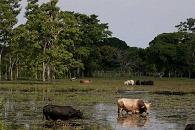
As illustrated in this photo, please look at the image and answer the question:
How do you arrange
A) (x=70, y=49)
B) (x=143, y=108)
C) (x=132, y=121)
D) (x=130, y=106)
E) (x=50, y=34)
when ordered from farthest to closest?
1. (x=70, y=49)
2. (x=50, y=34)
3. (x=130, y=106)
4. (x=143, y=108)
5. (x=132, y=121)

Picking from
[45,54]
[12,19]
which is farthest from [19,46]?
[45,54]

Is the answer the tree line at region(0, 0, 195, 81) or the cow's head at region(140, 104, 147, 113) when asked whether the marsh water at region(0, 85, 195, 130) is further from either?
the tree line at region(0, 0, 195, 81)

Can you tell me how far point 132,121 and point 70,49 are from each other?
2432 inches

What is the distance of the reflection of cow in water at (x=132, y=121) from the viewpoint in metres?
17.5

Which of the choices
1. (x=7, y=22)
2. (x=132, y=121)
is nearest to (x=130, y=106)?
(x=132, y=121)

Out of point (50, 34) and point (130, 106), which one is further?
point (50, 34)

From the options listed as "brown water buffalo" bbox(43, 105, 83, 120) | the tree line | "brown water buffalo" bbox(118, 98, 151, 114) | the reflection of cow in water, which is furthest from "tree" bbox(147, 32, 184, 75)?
"brown water buffalo" bbox(43, 105, 83, 120)

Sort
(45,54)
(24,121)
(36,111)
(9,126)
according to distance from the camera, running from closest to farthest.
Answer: (9,126) → (24,121) → (36,111) → (45,54)

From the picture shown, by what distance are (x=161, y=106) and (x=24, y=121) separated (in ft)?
34.2

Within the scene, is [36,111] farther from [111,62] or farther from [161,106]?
[111,62]

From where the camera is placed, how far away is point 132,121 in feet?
61.1

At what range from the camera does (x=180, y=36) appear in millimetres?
89625

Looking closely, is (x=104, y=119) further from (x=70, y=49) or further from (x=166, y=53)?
(x=166, y=53)

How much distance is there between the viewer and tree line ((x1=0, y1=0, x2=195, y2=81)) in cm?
5403
